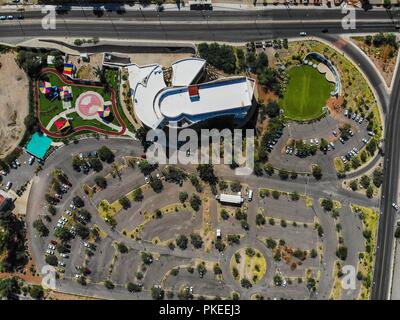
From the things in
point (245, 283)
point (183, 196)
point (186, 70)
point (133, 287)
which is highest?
point (186, 70)

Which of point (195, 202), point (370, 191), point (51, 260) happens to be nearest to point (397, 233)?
point (370, 191)

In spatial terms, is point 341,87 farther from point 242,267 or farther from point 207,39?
point 242,267

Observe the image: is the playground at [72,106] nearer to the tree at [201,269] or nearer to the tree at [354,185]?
the tree at [201,269]

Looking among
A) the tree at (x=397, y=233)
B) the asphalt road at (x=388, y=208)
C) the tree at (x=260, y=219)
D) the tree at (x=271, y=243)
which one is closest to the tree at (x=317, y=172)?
the asphalt road at (x=388, y=208)

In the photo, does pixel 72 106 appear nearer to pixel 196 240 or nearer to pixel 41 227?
pixel 41 227

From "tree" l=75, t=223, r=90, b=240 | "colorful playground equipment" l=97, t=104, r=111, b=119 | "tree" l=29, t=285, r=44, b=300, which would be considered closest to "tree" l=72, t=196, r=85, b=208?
"tree" l=75, t=223, r=90, b=240
